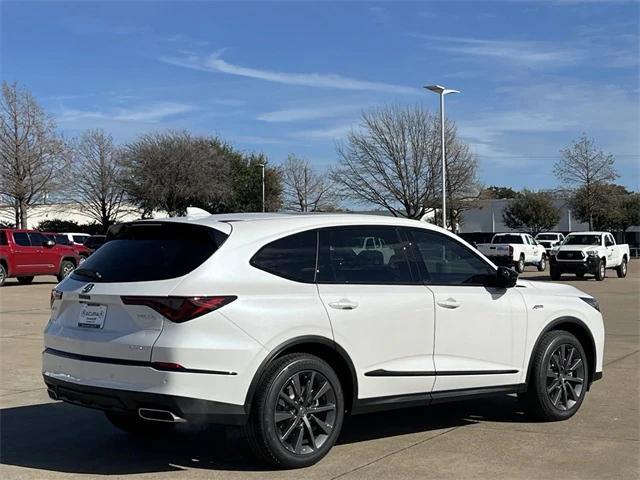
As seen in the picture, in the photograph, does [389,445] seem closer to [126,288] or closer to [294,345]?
[294,345]

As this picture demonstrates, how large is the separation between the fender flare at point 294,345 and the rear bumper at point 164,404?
12 cm

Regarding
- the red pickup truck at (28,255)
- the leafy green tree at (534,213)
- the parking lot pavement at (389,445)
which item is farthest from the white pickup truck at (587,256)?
the leafy green tree at (534,213)

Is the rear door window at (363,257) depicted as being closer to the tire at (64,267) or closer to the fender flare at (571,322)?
the fender flare at (571,322)

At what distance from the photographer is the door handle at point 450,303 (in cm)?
599

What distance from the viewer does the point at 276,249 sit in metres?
5.44

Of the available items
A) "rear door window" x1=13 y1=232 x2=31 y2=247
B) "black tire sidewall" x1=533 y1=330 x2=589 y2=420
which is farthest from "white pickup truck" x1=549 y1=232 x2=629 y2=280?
"black tire sidewall" x1=533 y1=330 x2=589 y2=420

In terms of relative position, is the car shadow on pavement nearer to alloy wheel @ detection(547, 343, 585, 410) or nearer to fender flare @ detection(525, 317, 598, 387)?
alloy wheel @ detection(547, 343, 585, 410)

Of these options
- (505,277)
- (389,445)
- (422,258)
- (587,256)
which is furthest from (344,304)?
(587,256)

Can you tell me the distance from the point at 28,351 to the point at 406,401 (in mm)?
7018

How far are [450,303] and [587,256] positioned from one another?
22.9 m

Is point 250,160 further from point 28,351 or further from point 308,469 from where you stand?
point 308,469

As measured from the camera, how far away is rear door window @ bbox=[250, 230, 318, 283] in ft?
17.5

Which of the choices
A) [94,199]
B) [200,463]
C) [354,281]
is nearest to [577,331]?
[354,281]

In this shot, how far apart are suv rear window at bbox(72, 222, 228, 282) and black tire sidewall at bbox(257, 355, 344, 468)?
949 millimetres
